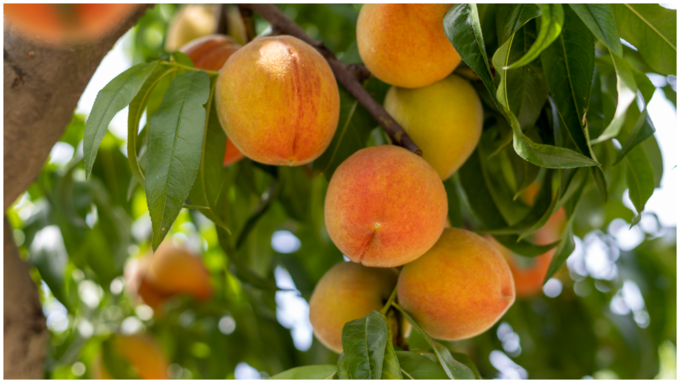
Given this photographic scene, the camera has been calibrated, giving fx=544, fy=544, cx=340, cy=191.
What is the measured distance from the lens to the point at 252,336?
3.83 feet

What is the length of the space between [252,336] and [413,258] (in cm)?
71

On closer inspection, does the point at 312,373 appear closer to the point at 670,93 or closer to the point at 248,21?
the point at 248,21

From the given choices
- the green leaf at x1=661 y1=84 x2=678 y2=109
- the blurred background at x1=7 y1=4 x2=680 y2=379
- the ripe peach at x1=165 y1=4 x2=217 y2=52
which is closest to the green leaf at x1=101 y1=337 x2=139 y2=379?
the blurred background at x1=7 y1=4 x2=680 y2=379

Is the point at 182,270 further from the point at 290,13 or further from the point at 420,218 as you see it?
the point at 420,218

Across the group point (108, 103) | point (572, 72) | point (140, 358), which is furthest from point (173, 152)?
point (140, 358)

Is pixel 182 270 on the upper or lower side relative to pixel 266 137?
lower

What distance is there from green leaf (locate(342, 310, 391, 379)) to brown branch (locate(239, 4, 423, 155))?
0.19 meters

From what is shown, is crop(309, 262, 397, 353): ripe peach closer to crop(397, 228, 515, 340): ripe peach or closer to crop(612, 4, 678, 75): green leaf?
crop(397, 228, 515, 340): ripe peach

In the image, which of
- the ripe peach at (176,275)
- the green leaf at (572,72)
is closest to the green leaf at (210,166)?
the green leaf at (572,72)

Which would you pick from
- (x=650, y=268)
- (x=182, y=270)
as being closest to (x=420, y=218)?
(x=650, y=268)

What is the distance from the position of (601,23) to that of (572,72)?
6 centimetres

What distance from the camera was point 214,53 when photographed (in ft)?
2.65

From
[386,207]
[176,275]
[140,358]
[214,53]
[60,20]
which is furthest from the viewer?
[176,275]

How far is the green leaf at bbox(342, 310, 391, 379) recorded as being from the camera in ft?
1.54
